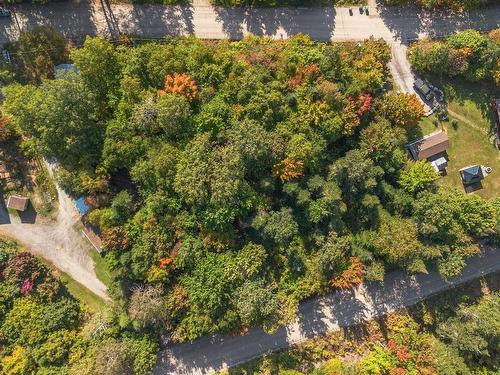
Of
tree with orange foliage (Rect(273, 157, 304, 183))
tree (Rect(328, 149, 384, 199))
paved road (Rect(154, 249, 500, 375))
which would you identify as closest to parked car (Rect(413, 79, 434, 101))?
tree (Rect(328, 149, 384, 199))

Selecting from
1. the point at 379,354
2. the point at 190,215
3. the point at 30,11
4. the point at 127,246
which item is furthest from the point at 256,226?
the point at 30,11

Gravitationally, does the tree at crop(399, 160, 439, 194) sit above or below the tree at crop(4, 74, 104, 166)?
below

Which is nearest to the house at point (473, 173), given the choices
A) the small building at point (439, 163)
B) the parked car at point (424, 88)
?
the small building at point (439, 163)

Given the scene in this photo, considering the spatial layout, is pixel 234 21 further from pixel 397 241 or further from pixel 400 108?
pixel 397 241

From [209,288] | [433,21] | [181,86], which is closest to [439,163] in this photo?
[433,21]

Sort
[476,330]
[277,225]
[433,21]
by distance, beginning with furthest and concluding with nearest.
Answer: [433,21] → [476,330] → [277,225]

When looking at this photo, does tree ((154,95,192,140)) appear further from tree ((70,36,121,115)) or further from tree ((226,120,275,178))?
tree ((70,36,121,115))
